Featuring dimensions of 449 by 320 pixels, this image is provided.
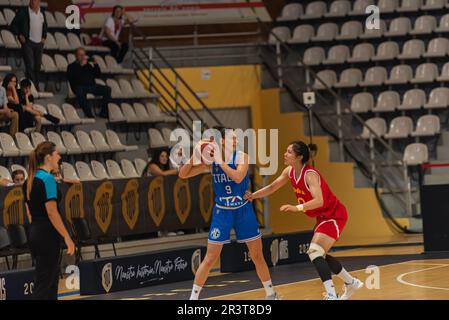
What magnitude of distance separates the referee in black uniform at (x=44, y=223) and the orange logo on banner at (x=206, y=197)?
33.7 feet

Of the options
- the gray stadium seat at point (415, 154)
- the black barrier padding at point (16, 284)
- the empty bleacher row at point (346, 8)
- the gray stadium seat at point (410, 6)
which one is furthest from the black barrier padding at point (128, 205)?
the gray stadium seat at point (410, 6)

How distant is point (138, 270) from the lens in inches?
623

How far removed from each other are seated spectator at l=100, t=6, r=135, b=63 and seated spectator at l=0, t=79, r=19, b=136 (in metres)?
4.86

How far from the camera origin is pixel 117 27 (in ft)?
77.9

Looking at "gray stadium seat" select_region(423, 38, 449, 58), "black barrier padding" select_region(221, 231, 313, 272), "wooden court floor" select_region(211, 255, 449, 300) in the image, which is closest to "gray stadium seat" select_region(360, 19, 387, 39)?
"gray stadium seat" select_region(423, 38, 449, 58)

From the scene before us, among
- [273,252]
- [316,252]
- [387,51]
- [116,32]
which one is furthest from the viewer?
[387,51]

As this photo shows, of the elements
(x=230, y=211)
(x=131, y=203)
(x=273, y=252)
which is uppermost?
(x=131, y=203)

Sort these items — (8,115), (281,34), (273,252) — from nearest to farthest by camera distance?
(273,252) → (8,115) → (281,34)

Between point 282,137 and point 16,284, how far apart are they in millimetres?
11669

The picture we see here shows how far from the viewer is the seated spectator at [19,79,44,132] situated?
63.7 feet

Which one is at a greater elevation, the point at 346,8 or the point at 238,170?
the point at 346,8

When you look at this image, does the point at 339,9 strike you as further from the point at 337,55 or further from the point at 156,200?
the point at 156,200

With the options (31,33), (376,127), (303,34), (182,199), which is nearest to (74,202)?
(182,199)
